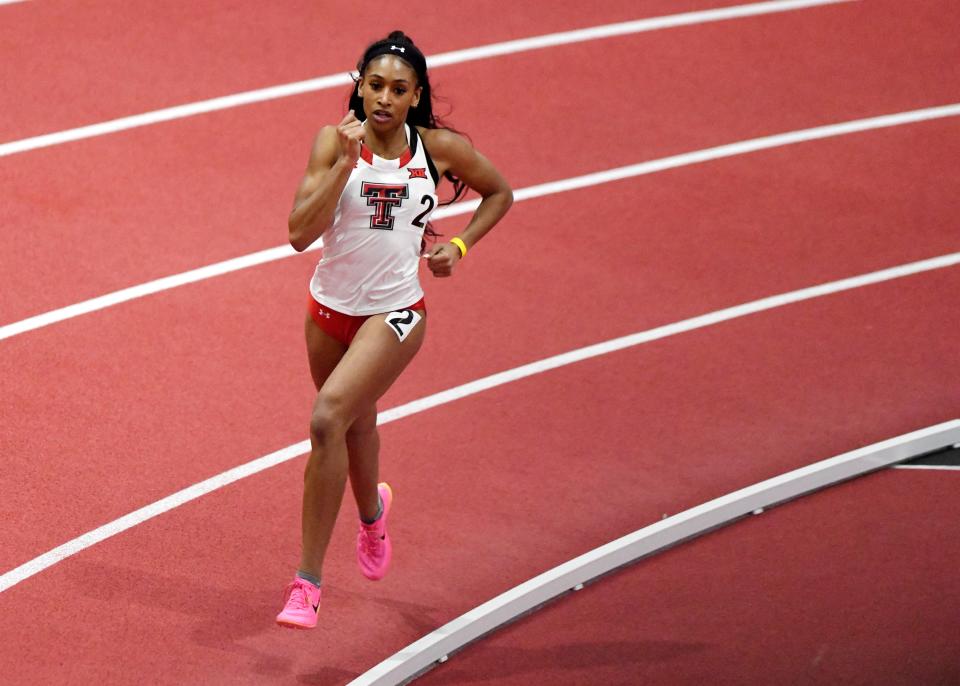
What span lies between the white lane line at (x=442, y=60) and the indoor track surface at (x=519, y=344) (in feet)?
0.10

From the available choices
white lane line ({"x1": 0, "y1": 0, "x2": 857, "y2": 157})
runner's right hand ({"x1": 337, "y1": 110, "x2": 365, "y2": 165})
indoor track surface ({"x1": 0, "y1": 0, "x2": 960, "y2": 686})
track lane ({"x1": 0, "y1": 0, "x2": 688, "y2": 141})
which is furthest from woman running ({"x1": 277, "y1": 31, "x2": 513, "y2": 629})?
track lane ({"x1": 0, "y1": 0, "x2": 688, "y2": 141})

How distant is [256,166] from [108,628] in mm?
4122

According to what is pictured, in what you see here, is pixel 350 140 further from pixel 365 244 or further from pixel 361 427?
pixel 361 427

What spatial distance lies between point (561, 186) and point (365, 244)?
4237mm

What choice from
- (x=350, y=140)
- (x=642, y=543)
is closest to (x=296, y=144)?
(x=642, y=543)

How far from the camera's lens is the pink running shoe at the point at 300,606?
17.3 feet

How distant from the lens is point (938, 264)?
29.9ft

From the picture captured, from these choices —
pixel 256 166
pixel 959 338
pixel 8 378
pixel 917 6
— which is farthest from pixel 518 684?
pixel 917 6

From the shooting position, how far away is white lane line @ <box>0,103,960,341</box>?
7.85 metres

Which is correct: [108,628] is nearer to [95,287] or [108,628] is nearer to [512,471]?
[512,471]

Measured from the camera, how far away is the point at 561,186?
31.0 ft

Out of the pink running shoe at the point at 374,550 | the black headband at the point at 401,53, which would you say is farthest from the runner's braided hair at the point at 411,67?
the pink running shoe at the point at 374,550

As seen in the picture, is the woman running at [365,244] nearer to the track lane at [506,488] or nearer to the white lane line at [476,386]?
the track lane at [506,488]

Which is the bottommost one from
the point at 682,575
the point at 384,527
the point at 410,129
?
the point at 682,575
